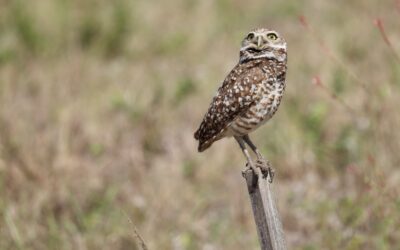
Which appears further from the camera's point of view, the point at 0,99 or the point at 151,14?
the point at 151,14

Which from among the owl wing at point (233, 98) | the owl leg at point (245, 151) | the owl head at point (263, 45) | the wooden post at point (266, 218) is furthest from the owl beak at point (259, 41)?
the wooden post at point (266, 218)

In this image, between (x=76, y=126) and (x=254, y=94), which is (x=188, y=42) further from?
(x=254, y=94)

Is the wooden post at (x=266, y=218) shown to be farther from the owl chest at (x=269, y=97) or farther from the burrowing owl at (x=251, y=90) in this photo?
the owl chest at (x=269, y=97)

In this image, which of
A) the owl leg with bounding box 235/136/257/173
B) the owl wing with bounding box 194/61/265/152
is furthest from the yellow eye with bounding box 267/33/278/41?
the owl leg with bounding box 235/136/257/173

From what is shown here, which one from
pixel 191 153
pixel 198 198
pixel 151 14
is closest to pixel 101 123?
pixel 191 153

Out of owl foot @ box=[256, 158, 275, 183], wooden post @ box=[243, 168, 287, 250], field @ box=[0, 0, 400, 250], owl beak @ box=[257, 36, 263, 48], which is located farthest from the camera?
field @ box=[0, 0, 400, 250]

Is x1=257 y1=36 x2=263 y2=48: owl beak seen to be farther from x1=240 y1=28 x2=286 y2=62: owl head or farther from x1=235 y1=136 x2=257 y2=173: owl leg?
x1=235 y1=136 x2=257 y2=173: owl leg

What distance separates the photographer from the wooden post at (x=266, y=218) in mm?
3426

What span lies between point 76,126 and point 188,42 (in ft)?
9.06

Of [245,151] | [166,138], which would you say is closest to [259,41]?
[245,151]

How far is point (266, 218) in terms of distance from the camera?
3.42 metres

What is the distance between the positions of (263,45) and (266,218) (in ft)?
2.90

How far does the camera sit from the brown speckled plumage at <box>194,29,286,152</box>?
158 inches

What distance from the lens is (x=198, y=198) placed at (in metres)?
6.58
